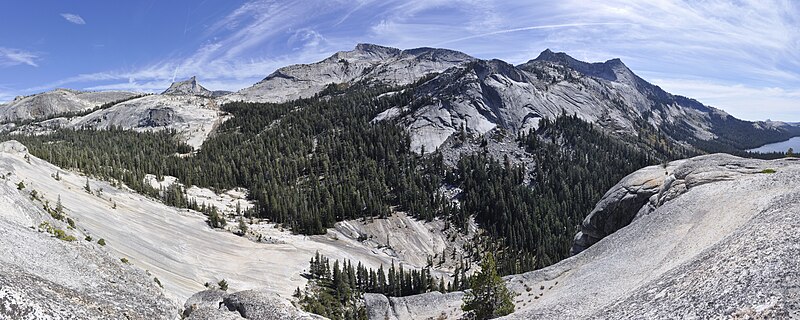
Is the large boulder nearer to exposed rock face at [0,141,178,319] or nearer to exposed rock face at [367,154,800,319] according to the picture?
exposed rock face at [0,141,178,319]

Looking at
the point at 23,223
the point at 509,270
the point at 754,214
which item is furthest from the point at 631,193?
the point at 23,223

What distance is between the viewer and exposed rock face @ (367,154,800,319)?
16.7 meters

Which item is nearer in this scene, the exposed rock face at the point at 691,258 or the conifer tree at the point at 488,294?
the exposed rock face at the point at 691,258

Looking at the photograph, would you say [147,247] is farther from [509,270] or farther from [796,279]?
[509,270]

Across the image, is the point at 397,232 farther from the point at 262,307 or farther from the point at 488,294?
the point at 262,307

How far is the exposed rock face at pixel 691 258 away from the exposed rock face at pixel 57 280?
24.3 m

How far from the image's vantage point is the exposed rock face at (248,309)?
2275cm

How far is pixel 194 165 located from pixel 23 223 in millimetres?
129861

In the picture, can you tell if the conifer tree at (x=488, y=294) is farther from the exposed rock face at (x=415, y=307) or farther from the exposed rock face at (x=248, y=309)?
the exposed rock face at (x=248, y=309)

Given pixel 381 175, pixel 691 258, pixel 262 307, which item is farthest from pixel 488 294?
pixel 381 175

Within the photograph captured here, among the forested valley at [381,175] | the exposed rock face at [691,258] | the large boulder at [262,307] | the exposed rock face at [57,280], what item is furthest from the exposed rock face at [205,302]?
the forested valley at [381,175]

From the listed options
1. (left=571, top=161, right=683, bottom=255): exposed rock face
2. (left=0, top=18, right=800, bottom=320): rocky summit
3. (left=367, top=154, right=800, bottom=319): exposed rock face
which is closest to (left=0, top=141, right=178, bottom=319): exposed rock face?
(left=0, top=18, right=800, bottom=320): rocky summit

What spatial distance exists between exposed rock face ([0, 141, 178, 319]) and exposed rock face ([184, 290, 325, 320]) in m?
1.65

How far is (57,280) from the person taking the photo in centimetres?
2036
